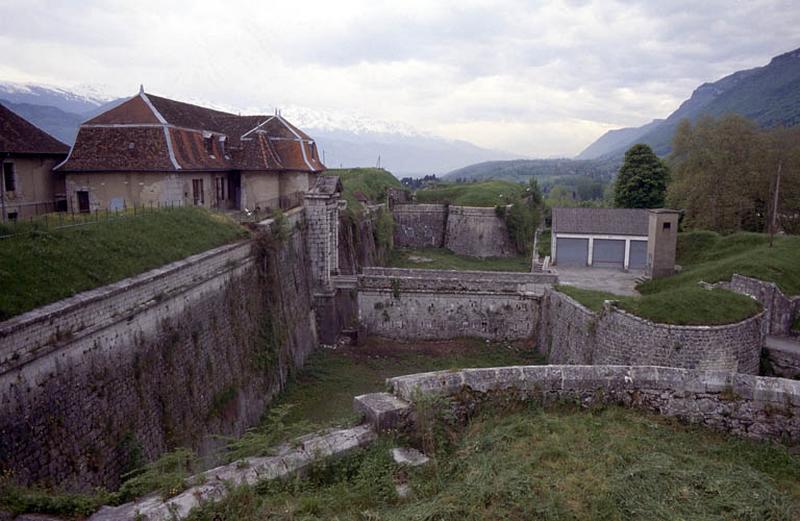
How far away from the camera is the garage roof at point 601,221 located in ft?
106

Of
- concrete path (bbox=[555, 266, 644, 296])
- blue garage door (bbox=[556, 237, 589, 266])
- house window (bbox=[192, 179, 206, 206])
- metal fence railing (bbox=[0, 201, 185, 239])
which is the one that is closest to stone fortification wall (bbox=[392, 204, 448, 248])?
blue garage door (bbox=[556, 237, 589, 266])

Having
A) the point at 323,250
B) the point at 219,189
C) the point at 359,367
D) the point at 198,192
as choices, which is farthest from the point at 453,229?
the point at 198,192

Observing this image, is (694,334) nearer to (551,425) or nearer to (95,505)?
(551,425)

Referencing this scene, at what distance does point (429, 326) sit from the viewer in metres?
26.2

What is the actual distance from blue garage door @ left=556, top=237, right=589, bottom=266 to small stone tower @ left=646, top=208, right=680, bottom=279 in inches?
235

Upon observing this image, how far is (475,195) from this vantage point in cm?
5234

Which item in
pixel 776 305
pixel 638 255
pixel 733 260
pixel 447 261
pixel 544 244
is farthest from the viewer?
Answer: pixel 447 261

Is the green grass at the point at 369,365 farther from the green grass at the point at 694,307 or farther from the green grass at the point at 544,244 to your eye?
the green grass at the point at 544,244

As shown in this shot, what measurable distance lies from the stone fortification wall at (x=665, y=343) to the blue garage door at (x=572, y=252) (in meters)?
13.3

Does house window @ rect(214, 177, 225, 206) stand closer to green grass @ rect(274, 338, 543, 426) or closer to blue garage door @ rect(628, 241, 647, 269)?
green grass @ rect(274, 338, 543, 426)

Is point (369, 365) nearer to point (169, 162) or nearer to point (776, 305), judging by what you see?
point (169, 162)

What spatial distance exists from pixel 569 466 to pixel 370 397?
260 centimetres

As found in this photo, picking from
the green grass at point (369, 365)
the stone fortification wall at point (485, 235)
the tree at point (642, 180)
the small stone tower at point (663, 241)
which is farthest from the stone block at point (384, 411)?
the stone fortification wall at point (485, 235)

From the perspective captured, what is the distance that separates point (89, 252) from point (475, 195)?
1695 inches
